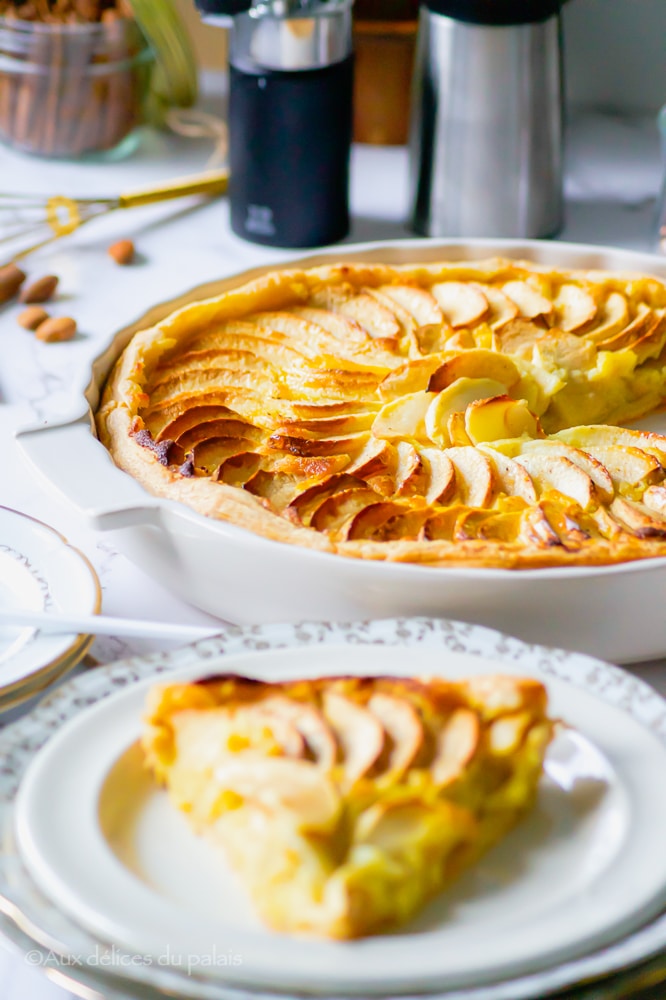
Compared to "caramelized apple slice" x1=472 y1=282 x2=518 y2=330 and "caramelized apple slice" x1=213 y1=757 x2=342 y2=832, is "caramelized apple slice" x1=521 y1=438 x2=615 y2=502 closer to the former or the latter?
"caramelized apple slice" x1=472 y1=282 x2=518 y2=330

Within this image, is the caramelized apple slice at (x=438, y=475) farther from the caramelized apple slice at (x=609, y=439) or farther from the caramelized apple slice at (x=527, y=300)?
the caramelized apple slice at (x=527, y=300)

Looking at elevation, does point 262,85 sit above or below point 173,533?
above

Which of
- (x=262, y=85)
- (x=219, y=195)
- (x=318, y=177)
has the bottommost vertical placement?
(x=219, y=195)

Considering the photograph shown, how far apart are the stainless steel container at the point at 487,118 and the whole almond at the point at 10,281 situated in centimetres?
104

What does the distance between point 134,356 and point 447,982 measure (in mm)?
1437

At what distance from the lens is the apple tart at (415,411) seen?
5.65 feet

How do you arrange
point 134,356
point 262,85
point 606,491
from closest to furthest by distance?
point 606,491 < point 134,356 < point 262,85

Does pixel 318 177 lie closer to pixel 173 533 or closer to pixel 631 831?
pixel 173 533

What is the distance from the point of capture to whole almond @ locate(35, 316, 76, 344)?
2685 millimetres

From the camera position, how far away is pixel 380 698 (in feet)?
3.98

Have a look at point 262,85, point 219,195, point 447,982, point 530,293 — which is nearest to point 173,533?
point 447,982

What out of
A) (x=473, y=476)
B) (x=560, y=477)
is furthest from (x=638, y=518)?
(x=473, y=476)

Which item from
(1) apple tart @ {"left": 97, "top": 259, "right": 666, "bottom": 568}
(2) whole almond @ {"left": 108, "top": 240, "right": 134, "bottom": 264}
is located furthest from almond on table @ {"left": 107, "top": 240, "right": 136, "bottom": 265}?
(1) apple tart @ {"left": 97, "top": 259, "right": 666, "bottom": 568}

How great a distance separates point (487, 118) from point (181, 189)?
92 centimetres
